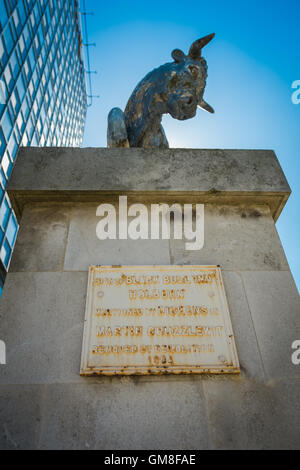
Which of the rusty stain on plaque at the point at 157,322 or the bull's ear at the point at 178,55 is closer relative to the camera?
the rusty stain on plaque at the point at 157,322

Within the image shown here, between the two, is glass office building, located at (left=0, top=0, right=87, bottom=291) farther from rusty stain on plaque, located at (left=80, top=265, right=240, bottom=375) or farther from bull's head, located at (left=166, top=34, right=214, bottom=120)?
rusty stain on plaque, located at (left=80, top=265, right=240, bottom=375)

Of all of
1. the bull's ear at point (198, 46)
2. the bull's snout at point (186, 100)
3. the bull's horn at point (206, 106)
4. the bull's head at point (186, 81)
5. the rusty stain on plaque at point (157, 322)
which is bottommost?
the rusty stain on plaque at point (157, 322)

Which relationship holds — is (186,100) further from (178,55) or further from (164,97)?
(178,55)

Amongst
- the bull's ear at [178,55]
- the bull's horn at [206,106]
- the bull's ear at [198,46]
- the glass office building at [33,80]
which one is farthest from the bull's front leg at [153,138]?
the glass office building at [33,80]

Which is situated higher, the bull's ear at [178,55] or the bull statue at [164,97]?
the bull's ear at [178,55]

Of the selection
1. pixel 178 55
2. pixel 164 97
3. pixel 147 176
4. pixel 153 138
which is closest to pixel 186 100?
pixel 164 97

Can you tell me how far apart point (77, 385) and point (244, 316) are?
1588 millimetres

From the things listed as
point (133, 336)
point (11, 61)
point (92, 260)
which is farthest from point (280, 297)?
point (11, 61)

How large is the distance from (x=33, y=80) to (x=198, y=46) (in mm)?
27925

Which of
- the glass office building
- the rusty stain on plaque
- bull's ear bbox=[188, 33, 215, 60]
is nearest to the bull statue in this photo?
bull's ear bbox=[188, 33, 215, 60]

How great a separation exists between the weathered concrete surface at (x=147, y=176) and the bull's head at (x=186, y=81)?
876mm

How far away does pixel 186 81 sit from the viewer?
165 inches

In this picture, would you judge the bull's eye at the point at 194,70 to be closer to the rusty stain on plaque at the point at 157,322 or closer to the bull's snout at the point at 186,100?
the bull's snout at the point at 186,100

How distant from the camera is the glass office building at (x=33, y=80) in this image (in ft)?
64.5
